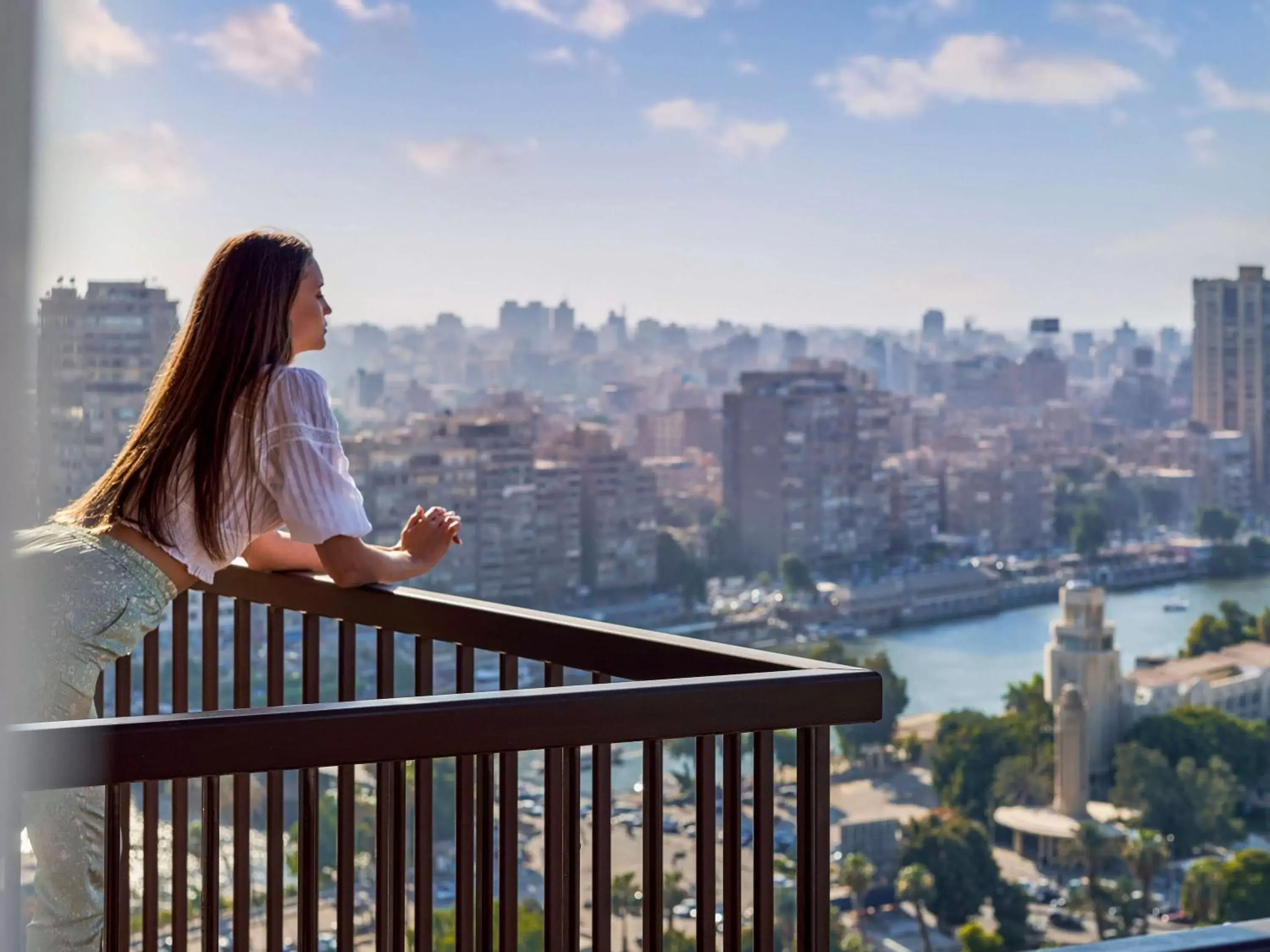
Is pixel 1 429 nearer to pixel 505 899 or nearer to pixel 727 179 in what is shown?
A: pixel 505 899

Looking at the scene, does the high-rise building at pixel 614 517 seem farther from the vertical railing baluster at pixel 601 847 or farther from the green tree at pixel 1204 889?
the vertical railing baluster at pixel 601 847

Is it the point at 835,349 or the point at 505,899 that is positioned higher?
the point at 835,349

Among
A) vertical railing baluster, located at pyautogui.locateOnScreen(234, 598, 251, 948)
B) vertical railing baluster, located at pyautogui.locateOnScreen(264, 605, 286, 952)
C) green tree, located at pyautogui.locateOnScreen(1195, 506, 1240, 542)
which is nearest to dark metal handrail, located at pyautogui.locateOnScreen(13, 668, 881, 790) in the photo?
vertical railing baluster, located at pyautogui.locateOnScreen(234, 598, 251, 948)

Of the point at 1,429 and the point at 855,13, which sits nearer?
the point at 1,429

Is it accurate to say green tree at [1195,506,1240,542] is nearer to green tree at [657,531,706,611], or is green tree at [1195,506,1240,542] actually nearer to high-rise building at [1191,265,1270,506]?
high-rise building at [1191,265,1270,506]

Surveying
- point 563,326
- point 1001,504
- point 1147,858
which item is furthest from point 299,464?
point 1001,504

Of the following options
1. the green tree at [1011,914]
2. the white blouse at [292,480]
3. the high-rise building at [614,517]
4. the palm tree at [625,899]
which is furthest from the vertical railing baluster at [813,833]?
the high-rise building at [614,517]

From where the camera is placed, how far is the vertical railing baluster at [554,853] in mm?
1185

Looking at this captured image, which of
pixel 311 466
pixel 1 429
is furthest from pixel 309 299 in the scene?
pixel 1 429

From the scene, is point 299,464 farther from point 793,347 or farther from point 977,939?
point 793,347

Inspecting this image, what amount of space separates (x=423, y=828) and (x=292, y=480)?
43cm

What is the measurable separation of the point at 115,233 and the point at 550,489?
6.15 m

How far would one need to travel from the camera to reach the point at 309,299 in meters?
1.82

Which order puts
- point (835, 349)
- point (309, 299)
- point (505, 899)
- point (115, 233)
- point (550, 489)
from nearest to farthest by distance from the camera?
1. point (505, 899)
2. point (309, 299)
3. point (115, 233)
4. point (550, 489)
5. point (835, 349)
